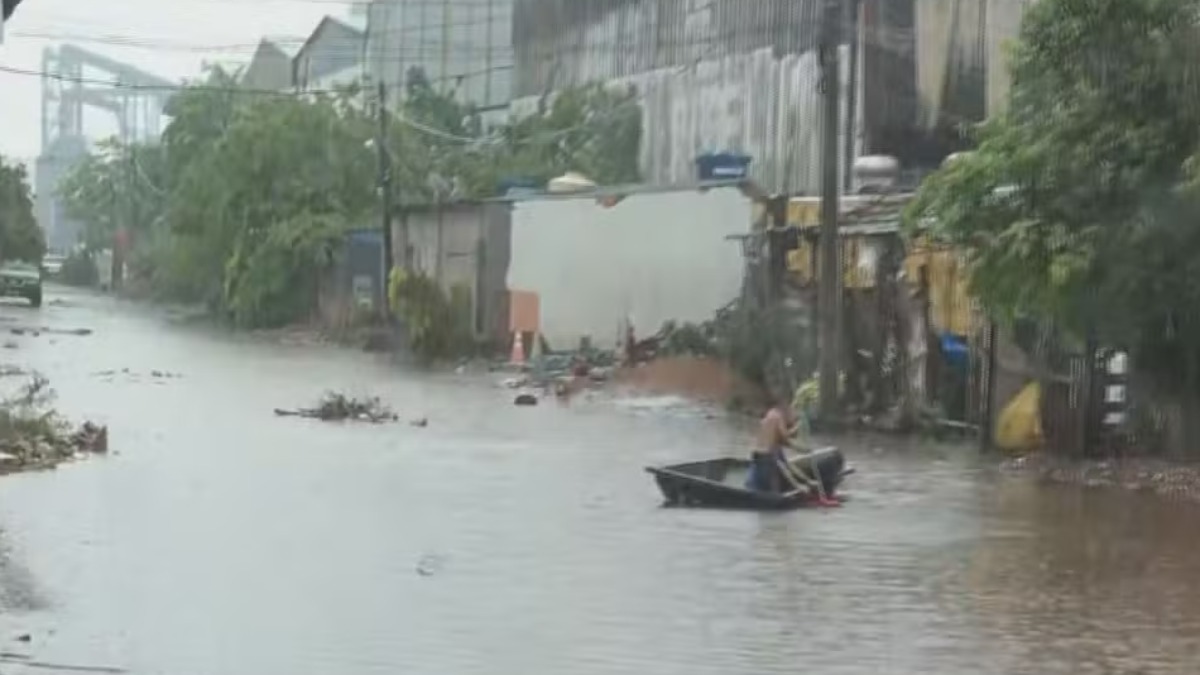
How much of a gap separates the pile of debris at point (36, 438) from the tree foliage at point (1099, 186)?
9179 millimetres

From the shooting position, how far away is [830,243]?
25.2 metres

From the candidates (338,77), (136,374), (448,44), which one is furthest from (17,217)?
(136,374)

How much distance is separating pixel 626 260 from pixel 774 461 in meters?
22.1

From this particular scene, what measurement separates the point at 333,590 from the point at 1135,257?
30.3 feet

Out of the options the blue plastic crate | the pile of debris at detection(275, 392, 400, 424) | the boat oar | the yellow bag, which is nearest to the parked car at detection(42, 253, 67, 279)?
the blue plastic crate

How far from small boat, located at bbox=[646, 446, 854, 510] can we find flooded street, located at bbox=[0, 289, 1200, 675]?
27 centimetres

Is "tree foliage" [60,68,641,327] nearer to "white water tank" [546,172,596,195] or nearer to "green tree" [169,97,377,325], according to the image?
"green tree" [169,97,377,325]

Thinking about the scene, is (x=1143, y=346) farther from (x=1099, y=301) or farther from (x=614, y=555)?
(x=614, y=555)

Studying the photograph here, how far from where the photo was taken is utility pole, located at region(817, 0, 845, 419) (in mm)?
25016

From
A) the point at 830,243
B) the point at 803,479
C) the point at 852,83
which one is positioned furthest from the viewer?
the point at 852,83

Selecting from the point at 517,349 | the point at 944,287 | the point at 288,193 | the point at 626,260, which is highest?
the point at 288,193

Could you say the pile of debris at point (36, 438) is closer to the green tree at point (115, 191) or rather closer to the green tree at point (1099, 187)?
the green tree at point (1099, 187)

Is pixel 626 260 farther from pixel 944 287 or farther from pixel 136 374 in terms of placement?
pixel 944 287

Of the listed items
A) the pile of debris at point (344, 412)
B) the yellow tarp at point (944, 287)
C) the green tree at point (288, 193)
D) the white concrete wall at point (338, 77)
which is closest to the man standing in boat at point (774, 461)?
the yellow tarp at point (944, 287)
